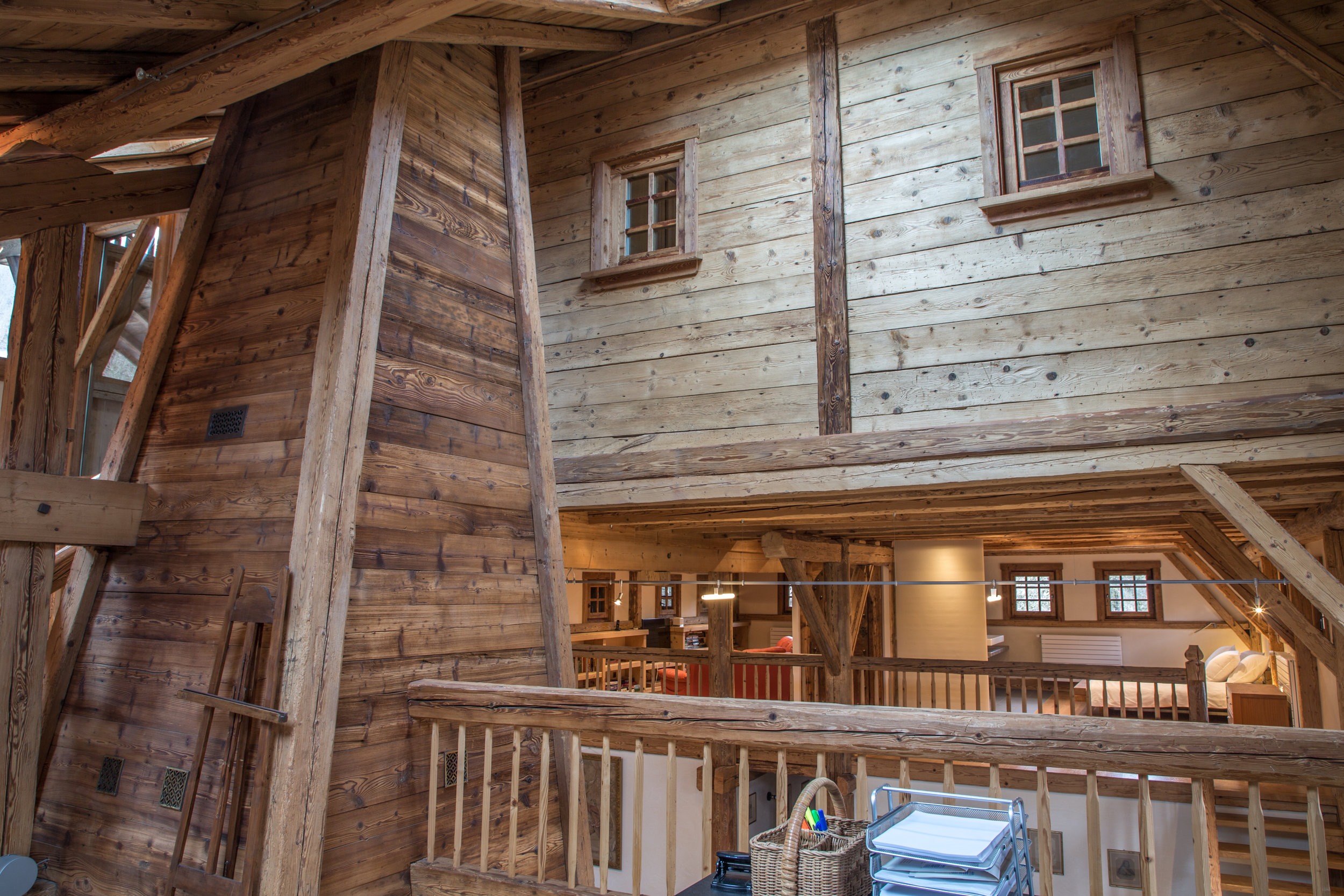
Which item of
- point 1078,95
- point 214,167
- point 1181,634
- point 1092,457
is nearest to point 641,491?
point 1092,457

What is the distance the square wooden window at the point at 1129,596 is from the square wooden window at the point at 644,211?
12.5 metres

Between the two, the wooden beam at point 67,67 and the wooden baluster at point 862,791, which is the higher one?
the wooden beam at point 67,67

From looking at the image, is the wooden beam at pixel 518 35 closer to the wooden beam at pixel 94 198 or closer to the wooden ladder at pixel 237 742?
the wooden beam at pixel 94 198

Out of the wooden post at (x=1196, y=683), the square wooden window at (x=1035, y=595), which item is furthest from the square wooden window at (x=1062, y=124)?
the square wooden window at (x=1035, y=595)

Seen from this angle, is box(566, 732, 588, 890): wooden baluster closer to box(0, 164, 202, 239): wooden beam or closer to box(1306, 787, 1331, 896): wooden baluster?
box(1306, 787, 1331, 896): wooden baluster

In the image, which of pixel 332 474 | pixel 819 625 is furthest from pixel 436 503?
pixel 819 625

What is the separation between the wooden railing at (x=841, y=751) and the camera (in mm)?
2037

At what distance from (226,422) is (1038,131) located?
4.30 meters

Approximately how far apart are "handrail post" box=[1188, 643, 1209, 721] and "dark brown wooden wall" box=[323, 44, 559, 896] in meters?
5.22

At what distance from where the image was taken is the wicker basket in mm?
1996

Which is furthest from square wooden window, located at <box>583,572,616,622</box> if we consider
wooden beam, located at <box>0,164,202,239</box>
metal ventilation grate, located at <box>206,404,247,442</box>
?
metal ventilation grate, located at <box>206,404,247,442</box>

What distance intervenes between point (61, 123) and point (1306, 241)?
5504 mm

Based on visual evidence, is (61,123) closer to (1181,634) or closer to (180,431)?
(180,431)

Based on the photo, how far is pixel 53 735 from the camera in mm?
3588
